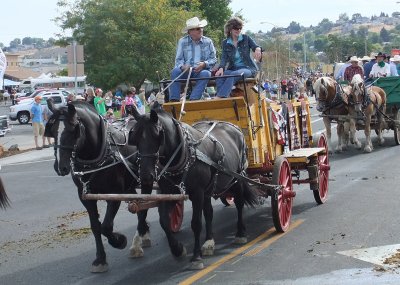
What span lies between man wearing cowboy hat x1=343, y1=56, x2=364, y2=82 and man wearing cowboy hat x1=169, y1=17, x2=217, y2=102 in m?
11.0

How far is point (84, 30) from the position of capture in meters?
41.9

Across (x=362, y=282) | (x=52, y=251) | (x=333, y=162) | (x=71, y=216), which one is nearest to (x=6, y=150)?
(x=333, y=162)

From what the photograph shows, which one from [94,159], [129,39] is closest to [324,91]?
[94,159]

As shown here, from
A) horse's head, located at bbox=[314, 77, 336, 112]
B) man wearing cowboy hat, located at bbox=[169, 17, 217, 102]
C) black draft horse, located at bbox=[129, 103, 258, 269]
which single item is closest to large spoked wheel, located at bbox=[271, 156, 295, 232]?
black draft horse, located at bbox=[129, 103, 258, 269]

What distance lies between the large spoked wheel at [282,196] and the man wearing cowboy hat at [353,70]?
11.0 metres

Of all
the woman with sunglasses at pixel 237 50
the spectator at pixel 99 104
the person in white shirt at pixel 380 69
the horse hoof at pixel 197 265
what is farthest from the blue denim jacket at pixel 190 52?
the person in white shirt at pixel 380 69

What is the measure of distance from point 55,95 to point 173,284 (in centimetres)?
3768

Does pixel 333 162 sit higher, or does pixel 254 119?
pixel 254 119

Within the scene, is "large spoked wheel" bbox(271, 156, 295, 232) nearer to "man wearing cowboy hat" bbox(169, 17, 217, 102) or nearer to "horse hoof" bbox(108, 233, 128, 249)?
"man wearing cowboy hat" bbox(169, 17, 217, 102)

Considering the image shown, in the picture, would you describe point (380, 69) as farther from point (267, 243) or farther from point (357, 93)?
point (267, 243)

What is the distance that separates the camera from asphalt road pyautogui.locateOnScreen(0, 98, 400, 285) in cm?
782

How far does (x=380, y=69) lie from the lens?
73.5 feet

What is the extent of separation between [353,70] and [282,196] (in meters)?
11.6

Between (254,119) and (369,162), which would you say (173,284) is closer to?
(254,119)
